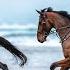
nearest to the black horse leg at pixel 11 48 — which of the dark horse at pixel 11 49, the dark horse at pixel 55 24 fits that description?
the dark horse at pixel 11 49

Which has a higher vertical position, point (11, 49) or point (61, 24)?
point (61, 24)

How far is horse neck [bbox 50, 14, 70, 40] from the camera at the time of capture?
14.2 metres

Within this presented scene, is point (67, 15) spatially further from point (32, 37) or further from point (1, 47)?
point (32, 37)

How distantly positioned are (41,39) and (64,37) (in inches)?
22.6

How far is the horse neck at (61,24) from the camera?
46.7ft

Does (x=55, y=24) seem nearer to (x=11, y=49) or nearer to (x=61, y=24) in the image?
(x=61, y=24)

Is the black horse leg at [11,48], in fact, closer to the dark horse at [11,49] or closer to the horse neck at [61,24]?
the dark horse at [11,49]

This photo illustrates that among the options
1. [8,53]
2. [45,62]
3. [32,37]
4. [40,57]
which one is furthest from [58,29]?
[32,37]

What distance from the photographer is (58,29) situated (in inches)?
561

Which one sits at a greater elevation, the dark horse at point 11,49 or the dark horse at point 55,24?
the dark horse at point 55,24

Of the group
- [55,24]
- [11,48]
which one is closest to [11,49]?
[11,48]

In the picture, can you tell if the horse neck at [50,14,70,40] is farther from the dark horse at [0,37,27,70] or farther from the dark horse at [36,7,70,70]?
the dark horse at [0,37,27,70]

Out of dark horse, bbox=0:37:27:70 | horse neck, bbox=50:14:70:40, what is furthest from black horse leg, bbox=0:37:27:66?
horse neck, bbox=50:14:70:40

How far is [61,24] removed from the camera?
14.3 metres
